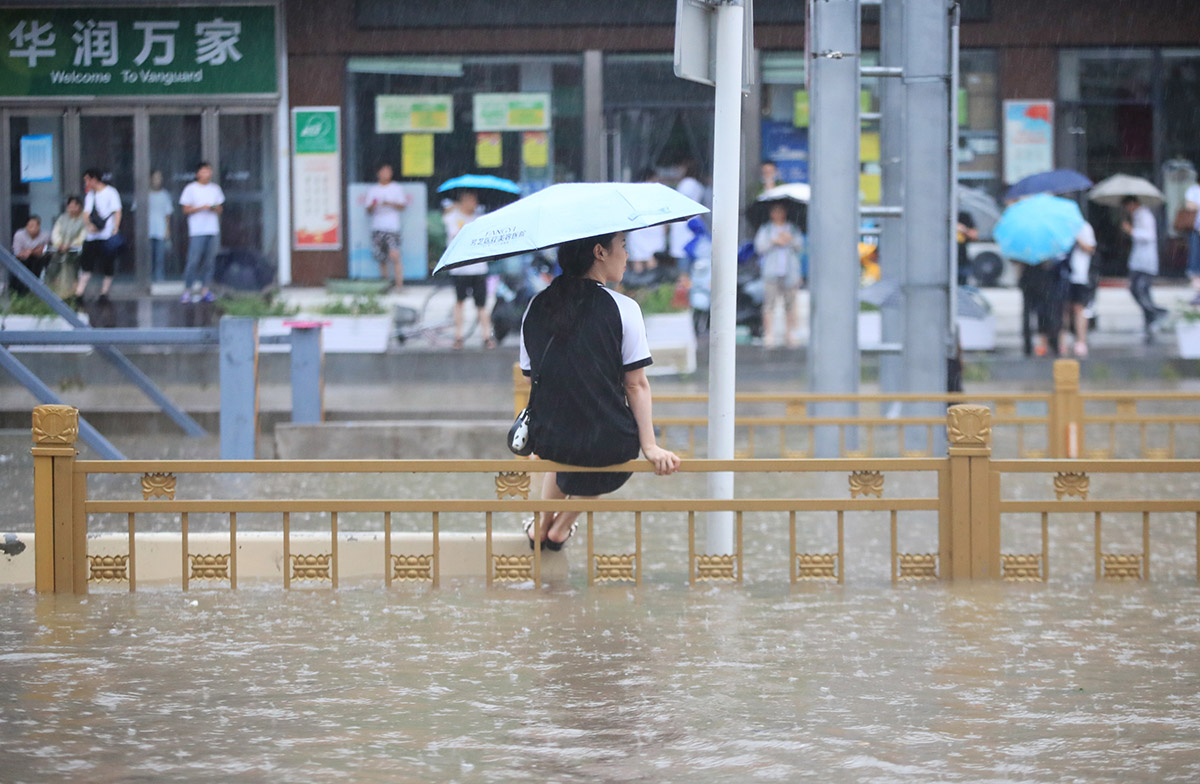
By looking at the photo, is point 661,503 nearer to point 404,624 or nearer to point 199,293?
point 404,624

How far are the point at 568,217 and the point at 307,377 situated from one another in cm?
656

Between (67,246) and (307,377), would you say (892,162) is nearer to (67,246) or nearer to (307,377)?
(307,377)

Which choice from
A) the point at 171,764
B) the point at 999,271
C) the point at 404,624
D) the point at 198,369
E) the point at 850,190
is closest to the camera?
the point at 171,764

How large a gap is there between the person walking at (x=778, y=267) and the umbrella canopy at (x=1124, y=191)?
502cm

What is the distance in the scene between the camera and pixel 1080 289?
17.6 metres

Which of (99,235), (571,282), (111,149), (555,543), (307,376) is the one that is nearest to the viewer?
(571,282)

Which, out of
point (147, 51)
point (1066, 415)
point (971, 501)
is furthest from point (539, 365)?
point (147, 51)

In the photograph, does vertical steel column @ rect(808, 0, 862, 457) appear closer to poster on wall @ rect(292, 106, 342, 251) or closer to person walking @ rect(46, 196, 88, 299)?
poster on wall @ rect(292, 106, 342, 251)

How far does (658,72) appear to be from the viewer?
21.6 m

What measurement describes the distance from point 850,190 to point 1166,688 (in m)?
7.49

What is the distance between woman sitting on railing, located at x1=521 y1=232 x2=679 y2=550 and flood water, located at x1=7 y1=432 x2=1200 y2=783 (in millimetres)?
670

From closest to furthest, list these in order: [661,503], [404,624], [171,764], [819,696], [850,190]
→ 1. [171,764]
2. [819,696]
3. [404,624]
4. [661,503]
5. [850,190]

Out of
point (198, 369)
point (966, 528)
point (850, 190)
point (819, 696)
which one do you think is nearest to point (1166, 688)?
point (819, 696)

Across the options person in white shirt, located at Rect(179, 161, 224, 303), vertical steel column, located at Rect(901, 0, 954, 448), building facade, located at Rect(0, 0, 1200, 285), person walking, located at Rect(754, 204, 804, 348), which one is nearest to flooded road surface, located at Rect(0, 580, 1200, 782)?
vertical steel column, located at Rect(901, 0, 954, 448)
